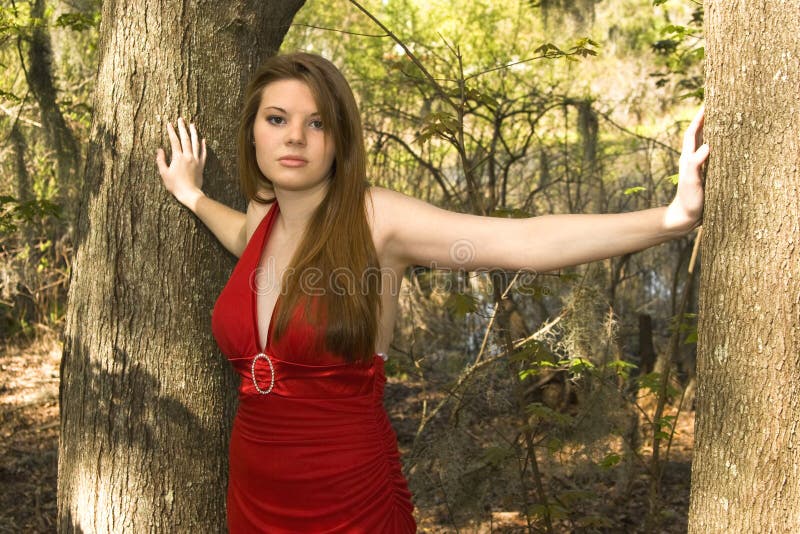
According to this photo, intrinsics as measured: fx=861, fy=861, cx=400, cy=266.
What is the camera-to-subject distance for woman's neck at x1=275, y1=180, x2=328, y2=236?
261 cm

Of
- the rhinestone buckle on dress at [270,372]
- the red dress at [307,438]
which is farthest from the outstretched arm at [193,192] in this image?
the rhinestone buckle on dress at [270,372]

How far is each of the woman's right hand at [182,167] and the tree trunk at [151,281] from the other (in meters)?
0.05

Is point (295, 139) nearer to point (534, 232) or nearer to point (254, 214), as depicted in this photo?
point (254, 214)

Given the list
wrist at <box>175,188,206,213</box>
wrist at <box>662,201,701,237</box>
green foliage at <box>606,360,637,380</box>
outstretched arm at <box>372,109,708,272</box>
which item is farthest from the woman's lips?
green foliage at <box>606,360,637,380</box>

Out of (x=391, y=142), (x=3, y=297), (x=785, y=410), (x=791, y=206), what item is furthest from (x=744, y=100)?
(x=3, y=297)

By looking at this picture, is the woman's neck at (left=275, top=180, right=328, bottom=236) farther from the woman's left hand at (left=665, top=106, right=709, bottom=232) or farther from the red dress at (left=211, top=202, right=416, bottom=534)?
the woman's left hand at (left=665, top=106, right=709, bottom=232)

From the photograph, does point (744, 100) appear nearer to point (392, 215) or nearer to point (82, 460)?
point (392, 215)

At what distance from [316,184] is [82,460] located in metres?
1.35

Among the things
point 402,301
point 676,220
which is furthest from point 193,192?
point 402,301

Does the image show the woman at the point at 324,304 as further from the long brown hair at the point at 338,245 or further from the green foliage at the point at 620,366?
the green foliage at the point at 620,366

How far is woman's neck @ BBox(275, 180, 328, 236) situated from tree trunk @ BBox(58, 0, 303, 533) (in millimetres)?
457

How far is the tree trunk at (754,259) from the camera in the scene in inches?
79.1

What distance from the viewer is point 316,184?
102 inches

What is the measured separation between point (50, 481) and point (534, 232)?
4.46 meters
